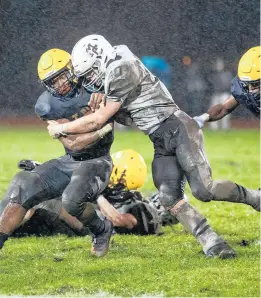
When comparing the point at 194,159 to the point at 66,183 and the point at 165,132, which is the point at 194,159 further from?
the point at 66,183

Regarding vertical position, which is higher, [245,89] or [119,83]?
[119,83]

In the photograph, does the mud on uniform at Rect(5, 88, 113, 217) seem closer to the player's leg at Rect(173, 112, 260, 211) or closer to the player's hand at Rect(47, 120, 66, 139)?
the player's hand at Rect(47, 120, 66, 139)

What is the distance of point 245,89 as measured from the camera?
657 cm

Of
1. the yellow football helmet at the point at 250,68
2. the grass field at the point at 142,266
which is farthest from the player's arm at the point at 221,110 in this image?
the grass field at the point at 142,266

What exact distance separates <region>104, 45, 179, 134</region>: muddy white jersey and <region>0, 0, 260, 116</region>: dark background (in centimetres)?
485

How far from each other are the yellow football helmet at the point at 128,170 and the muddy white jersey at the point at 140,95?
3.10 feet

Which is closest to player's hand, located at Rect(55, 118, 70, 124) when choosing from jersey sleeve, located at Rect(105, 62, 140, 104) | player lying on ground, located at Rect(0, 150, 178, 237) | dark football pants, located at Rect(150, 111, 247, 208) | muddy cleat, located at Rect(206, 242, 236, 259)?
jersey sleeve, located at Rect(105, 62, 140, 104)

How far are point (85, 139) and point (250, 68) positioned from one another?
3.81 ft

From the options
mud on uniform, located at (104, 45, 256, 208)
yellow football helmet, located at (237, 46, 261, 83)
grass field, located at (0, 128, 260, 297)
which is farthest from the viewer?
yellow football helmet, located at (237, 46, 261, 83)

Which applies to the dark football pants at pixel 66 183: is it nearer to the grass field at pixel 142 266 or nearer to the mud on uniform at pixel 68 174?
the mud on uniform at pixel 68 174

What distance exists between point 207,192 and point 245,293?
3.24ft

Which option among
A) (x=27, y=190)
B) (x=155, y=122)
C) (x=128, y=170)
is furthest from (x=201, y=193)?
(x=128, y=170)

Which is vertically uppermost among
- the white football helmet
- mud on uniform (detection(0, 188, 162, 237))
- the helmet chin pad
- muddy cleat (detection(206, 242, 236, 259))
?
the white football helmet

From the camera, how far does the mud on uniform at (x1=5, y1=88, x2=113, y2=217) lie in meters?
5.93
